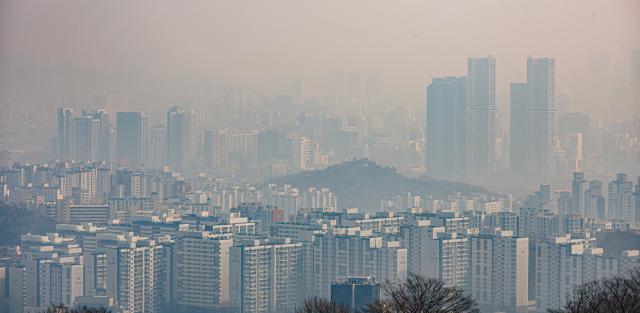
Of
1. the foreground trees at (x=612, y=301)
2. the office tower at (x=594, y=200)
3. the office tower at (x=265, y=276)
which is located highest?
the office tower at (x=594, y=200)

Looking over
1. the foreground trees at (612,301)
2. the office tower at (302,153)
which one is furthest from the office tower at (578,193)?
the foreground trees at (612,301)

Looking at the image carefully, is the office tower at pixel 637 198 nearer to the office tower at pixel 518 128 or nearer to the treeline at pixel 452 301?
the office tower at pixel 518 128

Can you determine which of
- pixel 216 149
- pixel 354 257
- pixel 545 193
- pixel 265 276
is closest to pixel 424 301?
pixel 265 276

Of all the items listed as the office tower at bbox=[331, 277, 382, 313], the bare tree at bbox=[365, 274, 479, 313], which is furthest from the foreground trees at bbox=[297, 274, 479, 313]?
the office tower at bbox=[331, 277, 382, 313]

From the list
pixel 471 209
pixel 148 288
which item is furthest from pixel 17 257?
pixel 471 209

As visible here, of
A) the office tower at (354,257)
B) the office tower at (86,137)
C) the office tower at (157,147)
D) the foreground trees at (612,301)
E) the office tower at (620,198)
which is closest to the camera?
the foreground trees at (612,301)

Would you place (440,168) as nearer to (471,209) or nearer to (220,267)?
(471,209)
